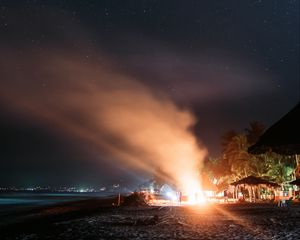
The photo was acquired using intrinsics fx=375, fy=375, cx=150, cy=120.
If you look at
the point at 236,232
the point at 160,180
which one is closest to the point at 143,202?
the point at 236,232

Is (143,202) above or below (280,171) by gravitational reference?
below

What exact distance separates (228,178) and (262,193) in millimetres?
19767

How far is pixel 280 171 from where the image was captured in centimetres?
5262

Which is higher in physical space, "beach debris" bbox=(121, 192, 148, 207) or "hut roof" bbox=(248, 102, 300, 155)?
"beach debris" bbox=(121, 192, 148, 207)

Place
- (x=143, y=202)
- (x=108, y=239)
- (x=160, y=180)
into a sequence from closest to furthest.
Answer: (x=108, y=239)
(x=143, y=202)
(x=160, y=180)

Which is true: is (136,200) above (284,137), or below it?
above

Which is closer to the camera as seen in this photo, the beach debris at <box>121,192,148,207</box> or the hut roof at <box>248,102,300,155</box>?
the hut roof at <box>248,102,300,155</box>

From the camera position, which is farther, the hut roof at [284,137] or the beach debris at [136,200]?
the beach debris at [136,200]

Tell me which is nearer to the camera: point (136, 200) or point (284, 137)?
point (284, 137)

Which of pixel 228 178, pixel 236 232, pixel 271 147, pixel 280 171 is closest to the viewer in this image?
pixel 271 147

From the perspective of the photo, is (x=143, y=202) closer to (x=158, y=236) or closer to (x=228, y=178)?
(x=158, y=236)

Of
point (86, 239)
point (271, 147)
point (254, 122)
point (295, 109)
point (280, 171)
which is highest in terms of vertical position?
point (254, 122)

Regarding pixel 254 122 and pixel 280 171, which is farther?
pixel 254 122

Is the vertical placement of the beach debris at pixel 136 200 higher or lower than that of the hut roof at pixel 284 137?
higher
